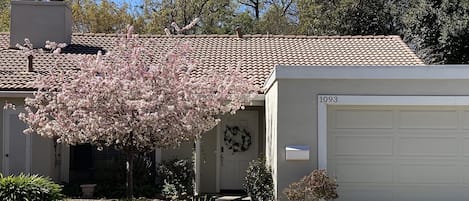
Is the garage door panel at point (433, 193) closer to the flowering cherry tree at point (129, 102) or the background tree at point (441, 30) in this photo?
the flowering cherry tree at point (129, 102)

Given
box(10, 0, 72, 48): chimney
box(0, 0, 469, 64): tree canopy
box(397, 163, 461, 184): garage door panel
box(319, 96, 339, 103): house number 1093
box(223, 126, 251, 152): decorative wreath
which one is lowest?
box(397, 163, 461, 184): garage door panel

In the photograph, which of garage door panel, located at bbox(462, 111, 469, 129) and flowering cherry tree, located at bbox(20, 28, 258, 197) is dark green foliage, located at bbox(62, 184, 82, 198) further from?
garage door panel, located at bbox(462, 111, 469, 129)

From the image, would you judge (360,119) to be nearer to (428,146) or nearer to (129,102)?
(428,146)

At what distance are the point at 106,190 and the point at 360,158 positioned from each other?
21.5 ft

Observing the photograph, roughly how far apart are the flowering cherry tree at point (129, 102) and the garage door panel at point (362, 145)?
2.64 metres

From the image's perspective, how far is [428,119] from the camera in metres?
12.1

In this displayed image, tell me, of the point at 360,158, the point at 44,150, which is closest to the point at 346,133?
the point at 360,158

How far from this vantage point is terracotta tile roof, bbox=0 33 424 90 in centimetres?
1666

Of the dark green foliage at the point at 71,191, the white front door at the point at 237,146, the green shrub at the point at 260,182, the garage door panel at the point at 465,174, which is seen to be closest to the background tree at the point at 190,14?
the white front door at the point at 237,146

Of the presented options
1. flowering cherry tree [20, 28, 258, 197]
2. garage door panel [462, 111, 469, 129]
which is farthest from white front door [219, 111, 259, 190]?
garage door panel [462, 111, 469, 129]

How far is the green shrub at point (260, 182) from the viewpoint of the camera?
492 inches

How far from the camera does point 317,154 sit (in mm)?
11812

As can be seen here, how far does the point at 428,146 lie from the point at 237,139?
5558 millimetres

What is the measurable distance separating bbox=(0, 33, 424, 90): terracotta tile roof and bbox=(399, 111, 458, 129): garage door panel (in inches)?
177
